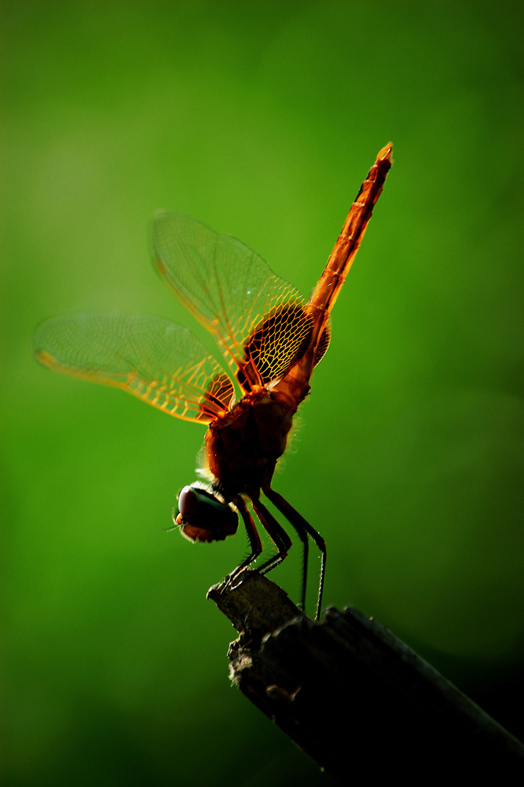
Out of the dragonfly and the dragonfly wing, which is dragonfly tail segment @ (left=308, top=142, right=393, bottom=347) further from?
the dragonfly wing

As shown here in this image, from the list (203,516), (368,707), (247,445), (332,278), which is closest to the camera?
(368,707)

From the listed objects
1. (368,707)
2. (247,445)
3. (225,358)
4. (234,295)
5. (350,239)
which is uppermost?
(350,239)

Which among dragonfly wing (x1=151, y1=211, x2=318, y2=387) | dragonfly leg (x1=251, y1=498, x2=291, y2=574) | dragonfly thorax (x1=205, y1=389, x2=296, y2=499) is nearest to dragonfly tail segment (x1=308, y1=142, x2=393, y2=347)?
dragonfly wing (x1=151, y1=211, x2=318, y2=387)

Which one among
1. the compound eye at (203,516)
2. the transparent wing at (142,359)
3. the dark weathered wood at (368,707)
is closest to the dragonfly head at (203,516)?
the compound eye at (203,516)

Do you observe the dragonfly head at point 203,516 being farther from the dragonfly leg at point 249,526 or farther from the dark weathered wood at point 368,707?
the dark weathered wood at point 368,707

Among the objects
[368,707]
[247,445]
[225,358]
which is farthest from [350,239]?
[368,707]

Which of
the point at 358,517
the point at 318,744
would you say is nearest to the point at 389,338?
the point at 358,517

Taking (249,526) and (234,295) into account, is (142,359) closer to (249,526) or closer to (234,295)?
(234,295)
